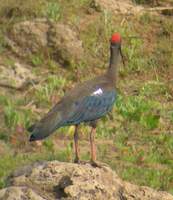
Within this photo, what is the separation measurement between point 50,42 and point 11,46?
0.70m

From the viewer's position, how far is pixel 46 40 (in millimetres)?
14148

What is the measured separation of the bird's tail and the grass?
118 centimetres

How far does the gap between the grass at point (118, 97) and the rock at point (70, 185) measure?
1805 millimetres

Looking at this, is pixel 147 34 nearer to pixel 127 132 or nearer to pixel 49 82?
pixel 49 82

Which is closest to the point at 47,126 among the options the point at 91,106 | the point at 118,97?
the point at 91,106

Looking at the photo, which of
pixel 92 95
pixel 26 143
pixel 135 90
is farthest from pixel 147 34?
pixel 92 95

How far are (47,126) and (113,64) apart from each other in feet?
4.08

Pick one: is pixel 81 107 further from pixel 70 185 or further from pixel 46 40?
pixel 46 40

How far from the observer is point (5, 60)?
1393 cm

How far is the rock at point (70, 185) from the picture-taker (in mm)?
7086

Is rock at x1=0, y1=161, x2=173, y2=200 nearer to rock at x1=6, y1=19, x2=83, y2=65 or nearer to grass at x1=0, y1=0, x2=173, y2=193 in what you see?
grass at x1=0, y1=0, x2=173, y2=193

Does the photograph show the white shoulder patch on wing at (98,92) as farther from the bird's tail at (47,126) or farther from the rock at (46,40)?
the rock at (46,40)

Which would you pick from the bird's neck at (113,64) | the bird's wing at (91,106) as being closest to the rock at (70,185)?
the bird's wing at (91,106)

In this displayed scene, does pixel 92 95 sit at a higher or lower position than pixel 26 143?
higher
